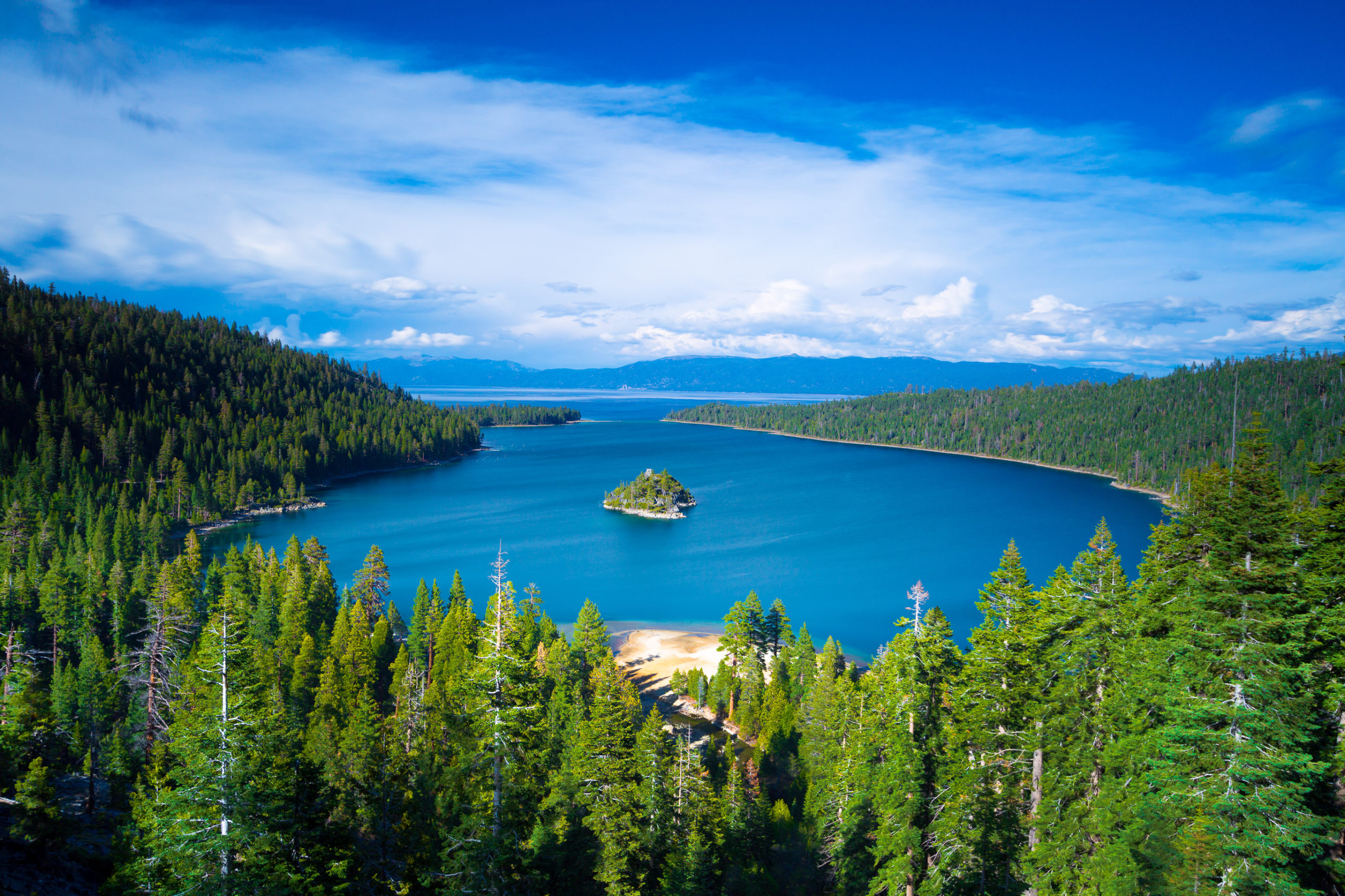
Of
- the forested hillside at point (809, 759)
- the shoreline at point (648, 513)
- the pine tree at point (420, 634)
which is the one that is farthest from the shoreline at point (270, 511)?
the forested hillside at point (809, 759)

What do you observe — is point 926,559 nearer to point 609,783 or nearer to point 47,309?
point 609,783

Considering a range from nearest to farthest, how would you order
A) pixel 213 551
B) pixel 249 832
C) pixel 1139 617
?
pixel 249 832, pixel 1139 617, pixel 213 551

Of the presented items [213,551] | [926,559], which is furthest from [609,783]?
[213,551]

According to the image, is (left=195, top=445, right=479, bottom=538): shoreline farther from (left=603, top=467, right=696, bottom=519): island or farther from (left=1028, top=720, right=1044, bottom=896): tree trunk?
(left=1028, top=720, right=1044, bottom=896): tree trunk

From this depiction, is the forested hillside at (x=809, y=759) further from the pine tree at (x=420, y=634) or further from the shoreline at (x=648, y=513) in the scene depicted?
the shoreline at (x=648, y=513)

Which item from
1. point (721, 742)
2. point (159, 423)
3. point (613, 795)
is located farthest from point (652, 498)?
point (613, 795)

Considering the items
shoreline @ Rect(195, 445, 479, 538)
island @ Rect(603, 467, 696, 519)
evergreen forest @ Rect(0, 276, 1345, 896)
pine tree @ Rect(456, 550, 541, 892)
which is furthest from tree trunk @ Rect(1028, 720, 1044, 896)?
island @ Rect(603, 467, 696, 519)

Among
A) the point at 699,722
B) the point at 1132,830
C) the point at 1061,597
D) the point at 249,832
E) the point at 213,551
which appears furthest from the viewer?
the point at 213,551
